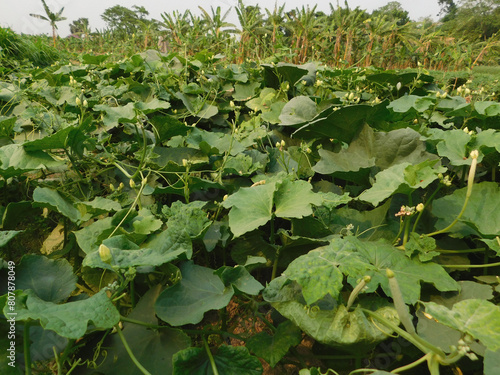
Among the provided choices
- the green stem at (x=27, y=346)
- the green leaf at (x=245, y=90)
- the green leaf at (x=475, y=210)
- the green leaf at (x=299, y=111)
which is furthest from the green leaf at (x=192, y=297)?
the green leaf at (x=245, y=90)

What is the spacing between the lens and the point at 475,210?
40.7 inches

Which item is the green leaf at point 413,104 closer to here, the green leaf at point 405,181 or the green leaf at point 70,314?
the green leaf at point 405,181

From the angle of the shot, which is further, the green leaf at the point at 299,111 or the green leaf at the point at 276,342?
the green leaf at the point at 299,111

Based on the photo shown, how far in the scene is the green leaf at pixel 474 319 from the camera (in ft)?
1.82

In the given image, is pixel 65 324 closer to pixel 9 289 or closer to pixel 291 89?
pixel 9 289

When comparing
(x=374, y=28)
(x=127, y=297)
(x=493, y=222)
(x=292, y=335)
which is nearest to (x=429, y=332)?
(x=292, y=335)

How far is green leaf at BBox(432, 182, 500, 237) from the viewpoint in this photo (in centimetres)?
98

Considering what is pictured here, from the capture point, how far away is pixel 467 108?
4.89 feet

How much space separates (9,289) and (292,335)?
73 cm

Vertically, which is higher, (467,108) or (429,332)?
(467,108)

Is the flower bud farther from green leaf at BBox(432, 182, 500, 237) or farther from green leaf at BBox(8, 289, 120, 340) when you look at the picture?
green leaf at BBox(432, 182, 500, 237)

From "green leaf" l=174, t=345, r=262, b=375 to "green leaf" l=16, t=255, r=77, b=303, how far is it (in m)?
0.38

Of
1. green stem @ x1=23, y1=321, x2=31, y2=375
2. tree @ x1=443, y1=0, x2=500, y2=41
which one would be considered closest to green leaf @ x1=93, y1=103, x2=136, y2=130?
green stem @ x1=23, y1=321, x2=31, y2=375

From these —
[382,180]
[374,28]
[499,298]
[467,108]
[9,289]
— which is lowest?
[499,298]
